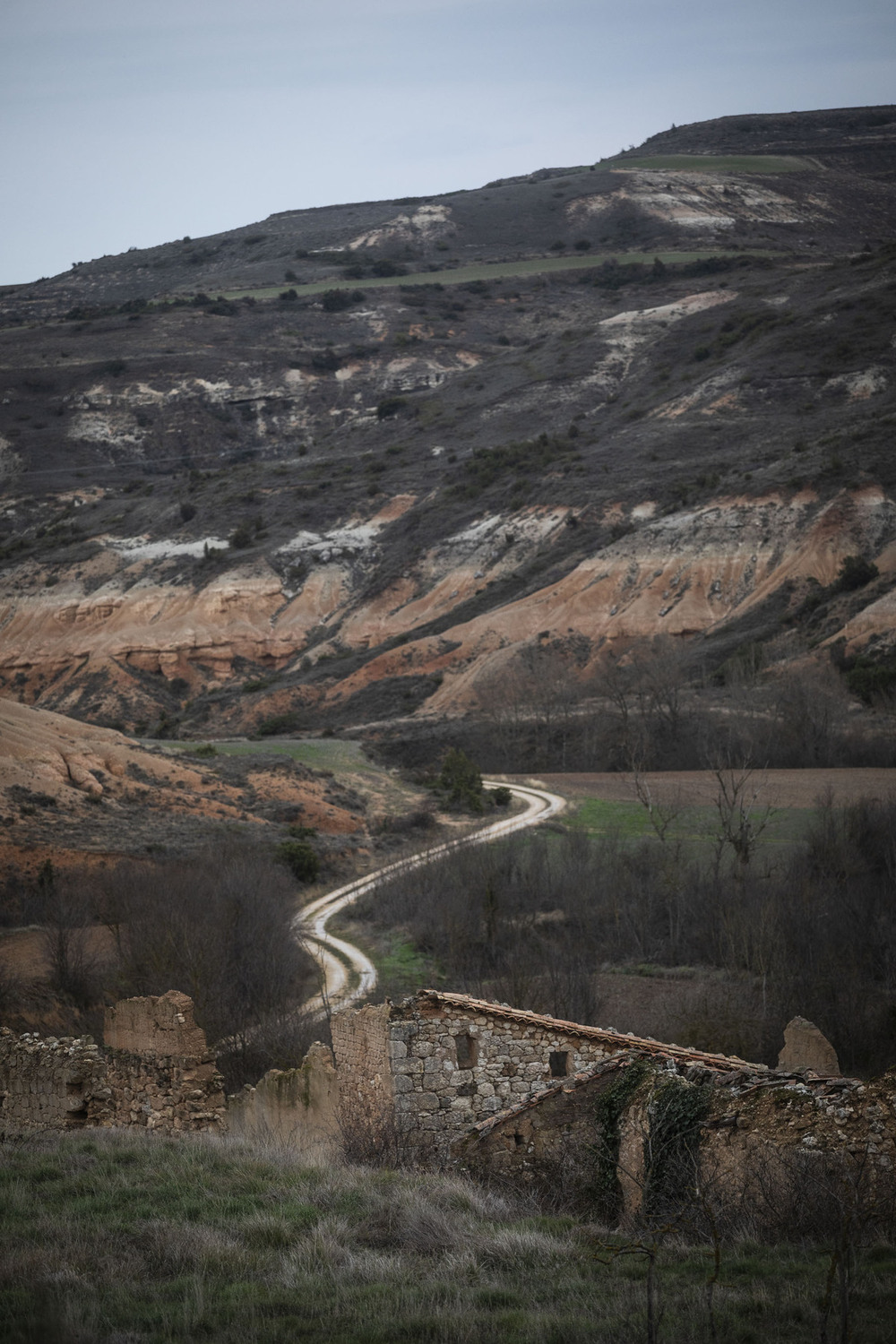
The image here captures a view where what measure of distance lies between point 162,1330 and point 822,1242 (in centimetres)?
420

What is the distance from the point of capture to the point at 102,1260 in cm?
705

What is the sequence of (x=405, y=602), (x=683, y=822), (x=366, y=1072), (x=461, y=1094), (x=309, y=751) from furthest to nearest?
1. (x=405, y=602)
2. (x=309, y=751)
3. (x=683, y=822)
4. (x=366, y=1072)
5. (x=461, y=1094)

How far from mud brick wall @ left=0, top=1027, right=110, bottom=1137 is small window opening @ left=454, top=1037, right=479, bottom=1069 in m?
4.56

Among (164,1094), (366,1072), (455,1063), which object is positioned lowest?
(164,1094)

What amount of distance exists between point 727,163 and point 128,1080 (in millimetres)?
186302

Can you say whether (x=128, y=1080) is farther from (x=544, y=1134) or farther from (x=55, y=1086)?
(x=544, y=1134)

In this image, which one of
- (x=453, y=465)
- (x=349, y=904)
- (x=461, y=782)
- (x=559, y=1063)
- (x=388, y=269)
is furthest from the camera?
(x=388, y=269)

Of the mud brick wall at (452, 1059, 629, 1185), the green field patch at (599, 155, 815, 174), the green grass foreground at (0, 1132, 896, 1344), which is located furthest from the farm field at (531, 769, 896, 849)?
the green field patch at (599, 155, 815, 174)

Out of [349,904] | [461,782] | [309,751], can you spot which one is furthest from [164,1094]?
[309,751]

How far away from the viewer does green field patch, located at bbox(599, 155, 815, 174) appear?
16988 cm

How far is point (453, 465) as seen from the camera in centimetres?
9081

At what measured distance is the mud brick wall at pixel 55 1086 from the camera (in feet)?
43.6

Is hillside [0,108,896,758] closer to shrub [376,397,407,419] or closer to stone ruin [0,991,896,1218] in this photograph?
shrub [376,397,407,419]

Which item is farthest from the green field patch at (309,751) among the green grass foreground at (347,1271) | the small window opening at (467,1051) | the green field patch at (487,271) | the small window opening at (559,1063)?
the green field patch at (487,271)
